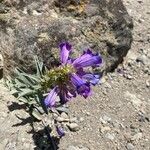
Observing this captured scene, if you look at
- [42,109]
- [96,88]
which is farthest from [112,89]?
[42,109]

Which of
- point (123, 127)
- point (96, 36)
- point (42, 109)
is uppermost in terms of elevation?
point (96, 36)

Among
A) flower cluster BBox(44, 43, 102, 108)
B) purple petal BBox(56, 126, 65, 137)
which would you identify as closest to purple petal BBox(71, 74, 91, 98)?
flower cluster BBox(44, 43, 102, 108)

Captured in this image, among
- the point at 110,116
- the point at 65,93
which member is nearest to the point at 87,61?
the point at 65,93

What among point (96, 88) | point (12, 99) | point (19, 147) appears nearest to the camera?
point (19, 147)

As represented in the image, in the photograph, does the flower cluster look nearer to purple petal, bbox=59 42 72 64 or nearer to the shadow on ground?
purple petal, bbox=59 42 72 64

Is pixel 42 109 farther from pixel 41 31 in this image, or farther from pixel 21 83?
pixel 41 31

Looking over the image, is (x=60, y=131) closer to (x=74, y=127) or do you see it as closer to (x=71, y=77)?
(x=74, y=127)

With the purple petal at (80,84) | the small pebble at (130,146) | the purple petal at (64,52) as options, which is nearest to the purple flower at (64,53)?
the purple petal at (64,52)
